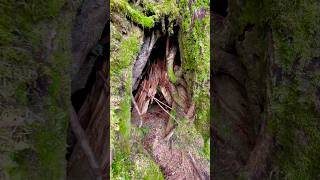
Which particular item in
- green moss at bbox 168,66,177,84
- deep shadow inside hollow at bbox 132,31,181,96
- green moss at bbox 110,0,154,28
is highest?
green moss at bbox 110,0,154,28

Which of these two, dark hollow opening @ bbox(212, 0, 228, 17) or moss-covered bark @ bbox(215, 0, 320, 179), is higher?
dark hollow opening @ bbox(212, 0, 228, 17)

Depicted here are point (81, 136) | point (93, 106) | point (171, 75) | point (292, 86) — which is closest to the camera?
point (292, 86)

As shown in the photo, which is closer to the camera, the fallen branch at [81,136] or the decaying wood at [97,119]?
the fallen branch at [81,136]

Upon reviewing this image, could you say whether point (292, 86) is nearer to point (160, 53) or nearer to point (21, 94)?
point (21, 94)

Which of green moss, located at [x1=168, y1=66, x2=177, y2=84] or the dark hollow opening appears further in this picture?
green moss, located at [x1=168, y1=66, x2=177, y2=84]

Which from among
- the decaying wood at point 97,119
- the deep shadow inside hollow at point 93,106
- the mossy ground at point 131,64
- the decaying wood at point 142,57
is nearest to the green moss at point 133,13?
the mossy ground at point 131,64

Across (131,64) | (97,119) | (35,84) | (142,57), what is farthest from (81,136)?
(142,57)

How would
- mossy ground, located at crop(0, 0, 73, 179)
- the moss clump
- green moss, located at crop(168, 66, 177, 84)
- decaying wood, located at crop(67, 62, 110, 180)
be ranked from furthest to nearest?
green moss, located at crop(168, 66, 177, 84), the moss clump, decaying wood, located at crop(67, 62, 110, 180), mossy ground, located at crop(0, 0, 73, 179)

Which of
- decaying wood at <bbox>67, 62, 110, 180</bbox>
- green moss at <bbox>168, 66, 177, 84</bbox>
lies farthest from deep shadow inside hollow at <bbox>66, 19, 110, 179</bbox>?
green moss at <bbox>168, 66, 177, 84</bbox>

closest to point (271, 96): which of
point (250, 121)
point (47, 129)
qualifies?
point (250, 121)

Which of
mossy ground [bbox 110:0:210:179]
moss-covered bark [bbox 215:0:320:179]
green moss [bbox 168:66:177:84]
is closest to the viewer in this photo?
moss-covered bark [bbox 215:0:320:179]

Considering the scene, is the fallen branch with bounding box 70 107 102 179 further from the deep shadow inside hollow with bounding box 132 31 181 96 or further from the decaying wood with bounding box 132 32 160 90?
the deep shadow inside hollow with bounding box 132 31 181 96

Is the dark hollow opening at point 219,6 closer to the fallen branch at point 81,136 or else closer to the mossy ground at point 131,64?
the mossy ground at point 131,64

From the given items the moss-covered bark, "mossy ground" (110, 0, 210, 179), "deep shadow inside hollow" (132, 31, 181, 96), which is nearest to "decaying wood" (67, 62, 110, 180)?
"mossy ground" (110, 0, 210, 179)
